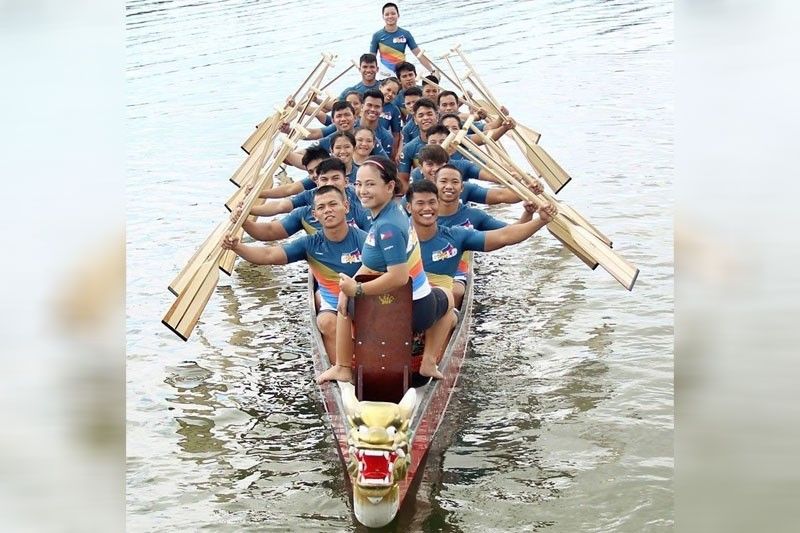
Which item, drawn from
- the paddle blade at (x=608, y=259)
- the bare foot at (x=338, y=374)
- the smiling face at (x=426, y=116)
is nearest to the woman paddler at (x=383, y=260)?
the bare foot at (x=338, y=374)

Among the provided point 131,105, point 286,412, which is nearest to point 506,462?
point 286,412

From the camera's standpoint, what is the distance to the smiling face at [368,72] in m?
10.2

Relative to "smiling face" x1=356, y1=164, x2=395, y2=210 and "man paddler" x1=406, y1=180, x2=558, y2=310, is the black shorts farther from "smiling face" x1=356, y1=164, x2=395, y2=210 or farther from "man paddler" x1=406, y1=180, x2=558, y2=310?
"man paddler" x1=406, y1=180, x2=558, y2=310

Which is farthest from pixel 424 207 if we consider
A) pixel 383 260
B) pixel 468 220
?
pixel 383 260

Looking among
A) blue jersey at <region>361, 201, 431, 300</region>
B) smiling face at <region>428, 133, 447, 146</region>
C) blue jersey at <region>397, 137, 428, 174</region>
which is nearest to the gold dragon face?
blue jersey at <region>361, 201, 431, 300</region>

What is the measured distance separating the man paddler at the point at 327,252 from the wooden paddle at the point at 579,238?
39.8 inches

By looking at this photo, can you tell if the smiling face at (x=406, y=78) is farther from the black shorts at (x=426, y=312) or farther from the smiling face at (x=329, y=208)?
the black shorts at (x=426, y=312)

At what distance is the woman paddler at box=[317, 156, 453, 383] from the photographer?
15.0ft

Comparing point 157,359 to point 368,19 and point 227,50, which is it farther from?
point 368,19

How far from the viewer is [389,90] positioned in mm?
9984

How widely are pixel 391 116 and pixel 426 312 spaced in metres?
5.26

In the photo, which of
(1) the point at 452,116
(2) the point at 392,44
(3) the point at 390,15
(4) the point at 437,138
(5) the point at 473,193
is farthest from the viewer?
(2) the point at 392,44

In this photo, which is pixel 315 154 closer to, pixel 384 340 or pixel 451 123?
pixel 451 123
